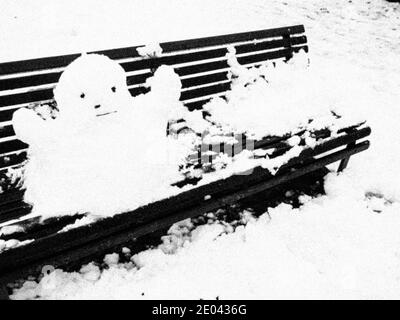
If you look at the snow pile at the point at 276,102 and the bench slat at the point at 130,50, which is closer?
the bench slat at the point at 130,50

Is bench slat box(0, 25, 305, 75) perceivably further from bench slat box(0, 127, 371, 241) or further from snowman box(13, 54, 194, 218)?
bench slat box(0, 127, 371, 241)

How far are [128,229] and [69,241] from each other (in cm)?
36

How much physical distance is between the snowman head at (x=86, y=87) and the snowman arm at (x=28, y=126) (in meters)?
0.15

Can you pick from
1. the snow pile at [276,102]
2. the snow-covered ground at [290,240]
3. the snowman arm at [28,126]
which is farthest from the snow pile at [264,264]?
the snowman arm at [28,126]

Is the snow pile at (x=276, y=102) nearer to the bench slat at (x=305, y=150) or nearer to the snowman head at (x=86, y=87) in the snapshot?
the bench slat at (x=305, y=150)

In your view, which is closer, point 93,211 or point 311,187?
point 93,211

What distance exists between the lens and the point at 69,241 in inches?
77.2

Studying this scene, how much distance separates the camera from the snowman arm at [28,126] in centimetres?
206

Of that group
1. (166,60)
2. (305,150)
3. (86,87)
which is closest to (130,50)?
(166,60)

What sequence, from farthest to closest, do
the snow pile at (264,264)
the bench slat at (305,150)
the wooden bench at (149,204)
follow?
1. the bench slat at (305,150)
2. the snow pile at (264,264)
3. the wooden bench at (149,204)

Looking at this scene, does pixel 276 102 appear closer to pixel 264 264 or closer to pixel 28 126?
pixel 264 264

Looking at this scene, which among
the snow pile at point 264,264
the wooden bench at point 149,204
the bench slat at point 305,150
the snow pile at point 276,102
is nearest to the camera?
the wooden bench at point 149,204
